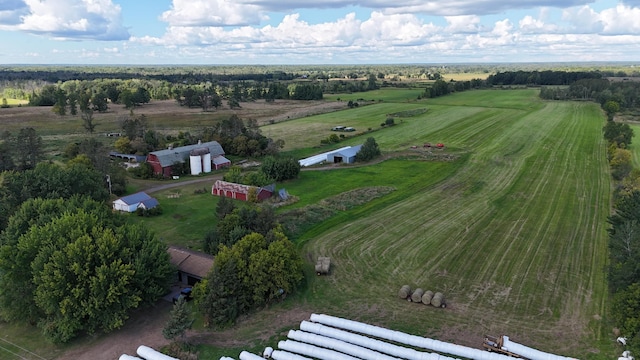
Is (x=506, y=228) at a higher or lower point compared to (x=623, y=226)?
lower

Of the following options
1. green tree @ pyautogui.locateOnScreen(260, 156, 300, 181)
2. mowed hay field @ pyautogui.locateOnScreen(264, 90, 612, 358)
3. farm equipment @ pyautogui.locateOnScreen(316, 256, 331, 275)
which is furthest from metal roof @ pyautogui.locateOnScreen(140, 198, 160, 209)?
farm equipment @ pyautogui.locateOnScreen(316, 256, 331, 275)

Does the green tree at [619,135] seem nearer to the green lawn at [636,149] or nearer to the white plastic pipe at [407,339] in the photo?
the green lawn at [636,149]

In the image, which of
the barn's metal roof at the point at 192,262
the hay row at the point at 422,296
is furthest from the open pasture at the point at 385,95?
the hay row at the point at 422,296

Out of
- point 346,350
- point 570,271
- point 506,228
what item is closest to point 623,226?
point 570,271

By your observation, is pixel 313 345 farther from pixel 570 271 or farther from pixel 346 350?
pixel 570 271

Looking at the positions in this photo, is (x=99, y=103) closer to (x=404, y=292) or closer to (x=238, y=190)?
(x=238, y=190)

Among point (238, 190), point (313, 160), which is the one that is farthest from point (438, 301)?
point (313, 160)
